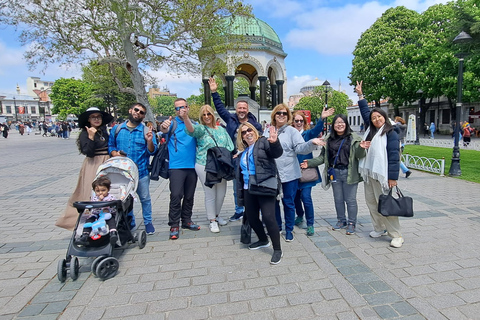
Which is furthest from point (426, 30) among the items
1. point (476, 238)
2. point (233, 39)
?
point (476, 238)

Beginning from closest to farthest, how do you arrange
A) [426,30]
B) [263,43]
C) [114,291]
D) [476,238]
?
[114,291], [476,238], [263,43], [426,30]

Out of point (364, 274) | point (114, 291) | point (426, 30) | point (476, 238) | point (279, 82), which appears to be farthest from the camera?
point (426, 30)

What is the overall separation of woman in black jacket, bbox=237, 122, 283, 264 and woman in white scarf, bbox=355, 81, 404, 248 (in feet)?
4.69

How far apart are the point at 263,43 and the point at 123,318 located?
20.6 meters

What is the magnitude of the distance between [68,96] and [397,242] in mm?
68351

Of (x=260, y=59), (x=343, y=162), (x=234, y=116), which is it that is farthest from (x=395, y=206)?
(x=260, y=59)

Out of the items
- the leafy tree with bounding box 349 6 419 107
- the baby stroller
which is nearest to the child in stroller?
the baby stroller

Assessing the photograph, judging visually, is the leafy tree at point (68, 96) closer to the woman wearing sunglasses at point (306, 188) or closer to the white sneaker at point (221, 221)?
the white sneaker at point (221, 221)

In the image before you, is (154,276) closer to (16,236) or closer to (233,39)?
(16,236)

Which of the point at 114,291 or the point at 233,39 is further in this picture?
the point at 233,39

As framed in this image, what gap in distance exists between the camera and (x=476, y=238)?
13.5ft

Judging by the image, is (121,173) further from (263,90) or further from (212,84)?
(263,90)

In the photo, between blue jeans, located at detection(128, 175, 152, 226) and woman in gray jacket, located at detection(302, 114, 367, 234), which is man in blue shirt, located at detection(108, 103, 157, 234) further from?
woman in gray jacket, located at detection(302, 114, 367, 234)

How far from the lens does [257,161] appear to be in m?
3.43
